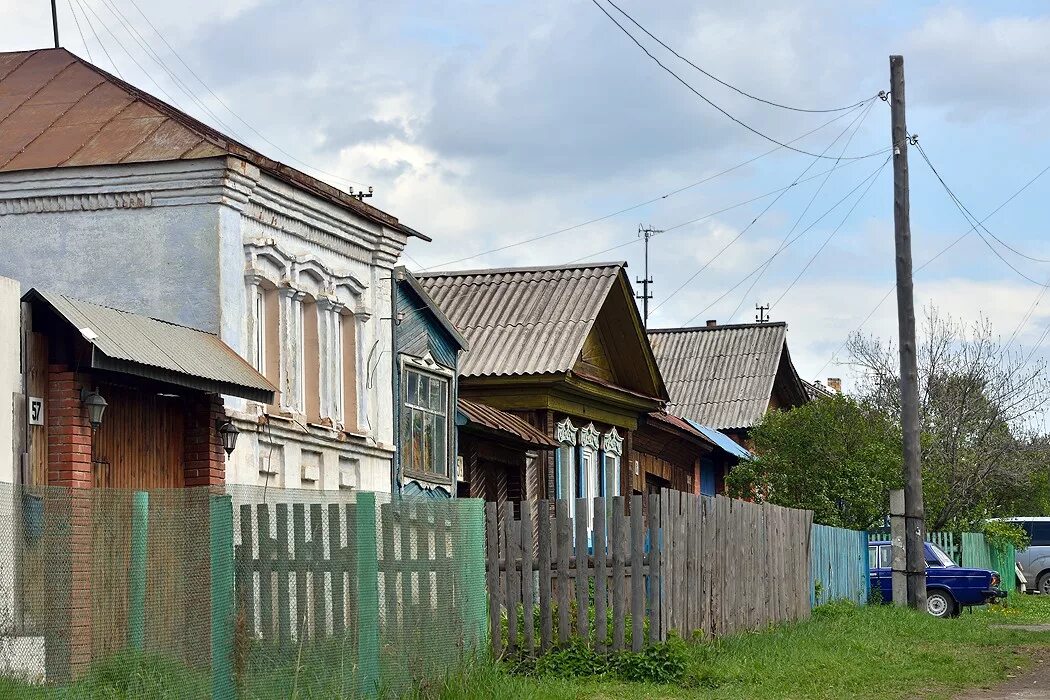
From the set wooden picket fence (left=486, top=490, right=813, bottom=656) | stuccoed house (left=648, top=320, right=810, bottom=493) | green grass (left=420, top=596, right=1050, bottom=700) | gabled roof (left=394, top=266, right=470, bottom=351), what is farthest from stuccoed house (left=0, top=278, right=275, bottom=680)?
stuccoed house (left=648, top=320, right=810, bottom=493)

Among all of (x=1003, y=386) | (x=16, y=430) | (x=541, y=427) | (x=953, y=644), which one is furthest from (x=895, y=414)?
(x=16, y=430)

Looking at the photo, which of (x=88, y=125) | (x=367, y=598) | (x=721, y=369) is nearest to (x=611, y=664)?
(x=367, y=598)

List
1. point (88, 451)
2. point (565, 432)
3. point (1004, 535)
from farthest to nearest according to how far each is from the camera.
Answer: point (1004, 535) → point (565, 432) → point (88, 451)

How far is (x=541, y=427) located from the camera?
85.3ft

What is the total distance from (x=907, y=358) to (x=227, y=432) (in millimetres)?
13035

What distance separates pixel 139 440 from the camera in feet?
45.6

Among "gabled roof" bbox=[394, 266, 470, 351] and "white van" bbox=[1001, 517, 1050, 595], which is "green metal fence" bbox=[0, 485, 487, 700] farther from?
Answer: "white van" bbox=[1001, 517, 1050, 595]

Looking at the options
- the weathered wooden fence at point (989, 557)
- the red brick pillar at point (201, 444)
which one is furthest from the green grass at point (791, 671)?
the weathered wooden fence at point (989, 557)

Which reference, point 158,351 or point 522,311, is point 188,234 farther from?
point 522,311

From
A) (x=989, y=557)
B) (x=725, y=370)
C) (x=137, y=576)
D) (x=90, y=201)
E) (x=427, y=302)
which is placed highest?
(x=90, y=201)

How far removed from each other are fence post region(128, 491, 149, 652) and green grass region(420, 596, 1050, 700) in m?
2.66

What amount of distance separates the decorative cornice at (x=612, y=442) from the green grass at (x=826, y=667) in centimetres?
922

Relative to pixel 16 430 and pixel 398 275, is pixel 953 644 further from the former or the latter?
pixel 16 430

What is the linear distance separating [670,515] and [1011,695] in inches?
129
